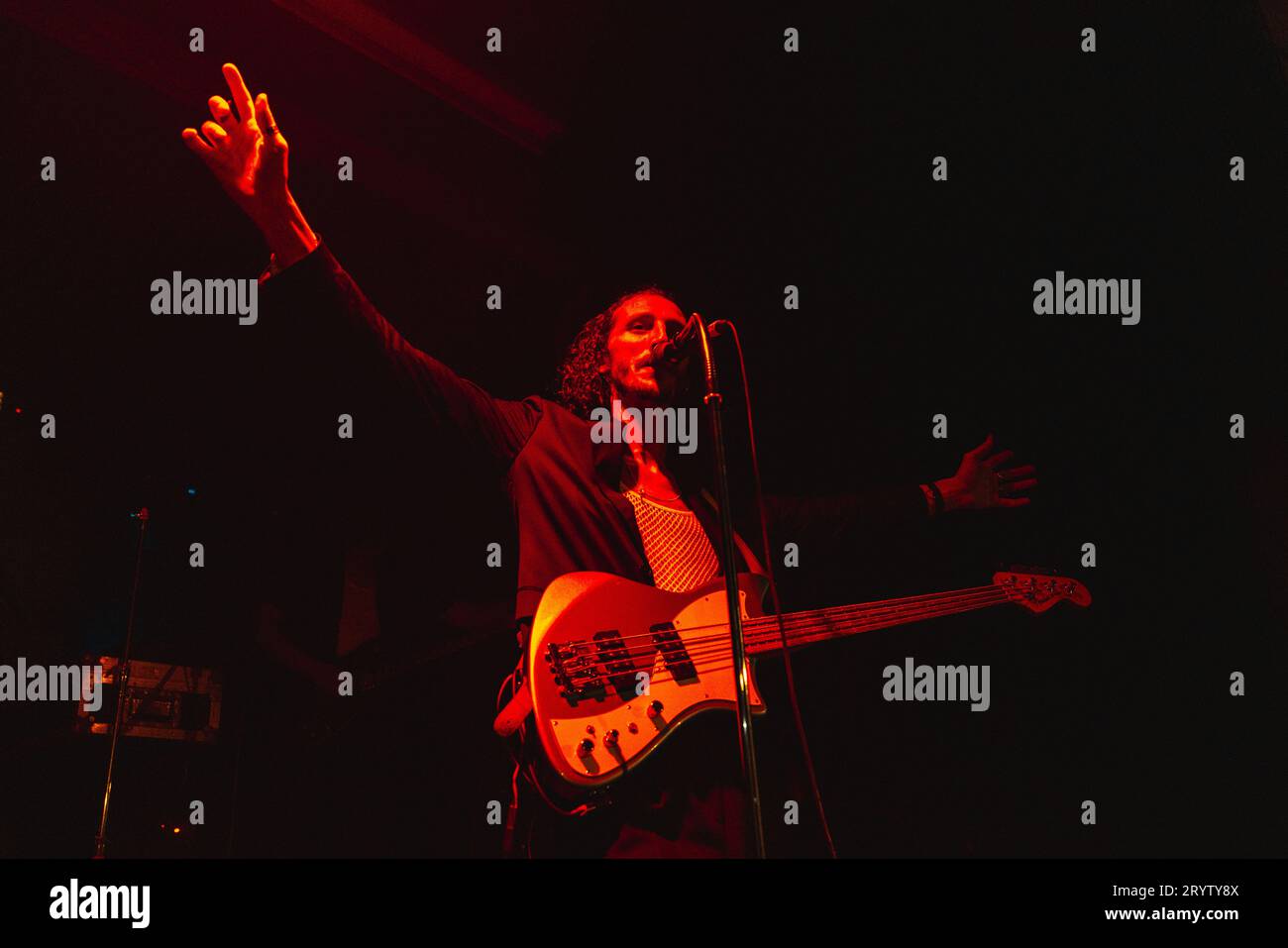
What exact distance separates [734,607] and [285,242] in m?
1.25

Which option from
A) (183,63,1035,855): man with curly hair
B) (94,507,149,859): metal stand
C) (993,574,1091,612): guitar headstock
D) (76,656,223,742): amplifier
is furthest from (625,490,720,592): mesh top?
(76,656,223,742): amplifier

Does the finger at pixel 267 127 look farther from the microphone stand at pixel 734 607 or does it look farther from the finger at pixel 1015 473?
the finger at pixel 1015 473

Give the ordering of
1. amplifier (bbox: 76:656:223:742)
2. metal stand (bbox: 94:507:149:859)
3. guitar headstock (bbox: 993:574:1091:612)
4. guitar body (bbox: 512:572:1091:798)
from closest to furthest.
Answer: guitar body (bbox: 512:572:1091:798) → guitar headstock (bbox: 993:574:1091:612) → metal stand (bbox: 94:507:149:859) → amplifier (bbox: 76:656:223:742)

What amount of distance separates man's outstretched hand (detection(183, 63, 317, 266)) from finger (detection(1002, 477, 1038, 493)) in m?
2.41

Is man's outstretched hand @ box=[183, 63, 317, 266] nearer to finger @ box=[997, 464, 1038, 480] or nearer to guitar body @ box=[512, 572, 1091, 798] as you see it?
guitar body @ box=[512, 572, 1091, 798]

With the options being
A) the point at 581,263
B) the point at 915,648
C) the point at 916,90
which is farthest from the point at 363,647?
the point at 916,90

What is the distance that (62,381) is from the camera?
3873mm

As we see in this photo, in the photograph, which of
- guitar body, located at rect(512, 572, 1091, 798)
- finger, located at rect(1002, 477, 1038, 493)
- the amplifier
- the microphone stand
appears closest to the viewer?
the microphone stand

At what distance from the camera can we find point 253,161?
6.51 ft

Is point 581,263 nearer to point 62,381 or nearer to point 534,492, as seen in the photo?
point 534,492

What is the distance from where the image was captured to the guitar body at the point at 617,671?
6.48 ft

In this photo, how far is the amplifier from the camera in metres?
3.50
